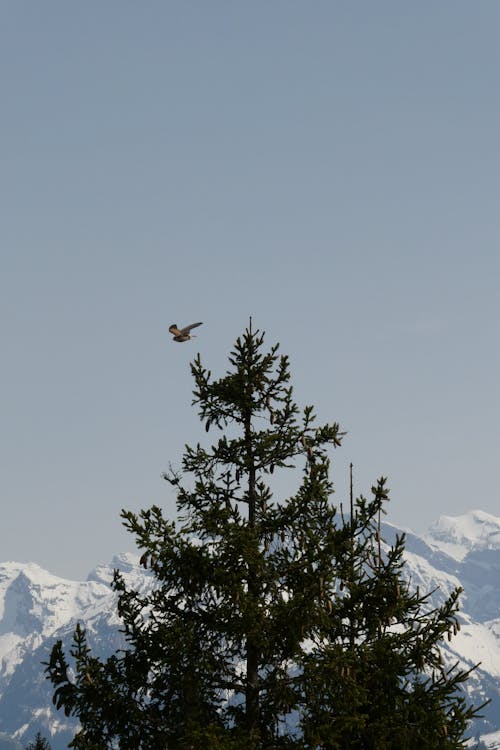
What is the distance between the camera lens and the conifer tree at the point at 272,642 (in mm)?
20078

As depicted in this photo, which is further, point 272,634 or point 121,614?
point 121,614

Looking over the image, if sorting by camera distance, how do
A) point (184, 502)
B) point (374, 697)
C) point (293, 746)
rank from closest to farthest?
point (293, 746), point (374, 697), point (184, 502)

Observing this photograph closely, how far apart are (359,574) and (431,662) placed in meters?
2.40

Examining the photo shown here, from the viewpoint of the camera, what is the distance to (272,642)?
68.0 ft


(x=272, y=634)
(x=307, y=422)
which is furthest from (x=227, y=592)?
(x=307, y=422)

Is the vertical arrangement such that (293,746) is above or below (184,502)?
below

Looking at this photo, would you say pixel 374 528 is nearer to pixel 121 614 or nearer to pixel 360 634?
pixel 360 634

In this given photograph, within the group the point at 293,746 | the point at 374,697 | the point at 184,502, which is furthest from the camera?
the point at 184,502

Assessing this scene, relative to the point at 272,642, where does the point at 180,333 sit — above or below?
above

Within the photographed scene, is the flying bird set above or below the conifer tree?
above

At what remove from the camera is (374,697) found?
21.1 metres

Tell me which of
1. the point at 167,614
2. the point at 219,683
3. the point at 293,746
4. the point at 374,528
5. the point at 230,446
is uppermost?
the point at 230,446

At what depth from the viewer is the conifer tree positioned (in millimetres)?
20078

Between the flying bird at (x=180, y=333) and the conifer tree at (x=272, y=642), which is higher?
the flying bird at (x=180, y=333)
